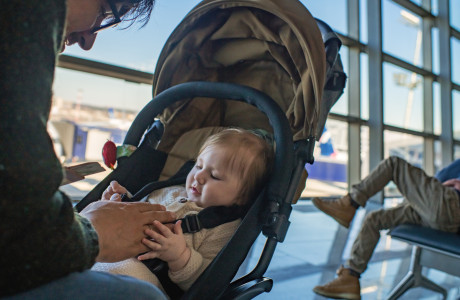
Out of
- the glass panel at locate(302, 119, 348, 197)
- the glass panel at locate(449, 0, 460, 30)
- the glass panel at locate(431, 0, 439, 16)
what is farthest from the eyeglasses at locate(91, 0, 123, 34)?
the glass panel at locate(449, 0, 460, 30)

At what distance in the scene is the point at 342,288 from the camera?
6.95 feet

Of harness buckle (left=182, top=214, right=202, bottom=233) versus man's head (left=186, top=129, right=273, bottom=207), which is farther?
man's head (left=186, top=129, right=273, bottom=207)

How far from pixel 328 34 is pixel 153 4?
28.7 inches

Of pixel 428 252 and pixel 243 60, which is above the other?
pixel 243 60

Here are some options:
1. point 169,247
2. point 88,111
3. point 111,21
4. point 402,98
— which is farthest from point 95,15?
point 402,98

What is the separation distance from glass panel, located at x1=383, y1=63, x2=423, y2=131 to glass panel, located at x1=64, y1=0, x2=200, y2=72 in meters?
3.81

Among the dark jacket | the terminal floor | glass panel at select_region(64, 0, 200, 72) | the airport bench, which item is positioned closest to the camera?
the dark jacket

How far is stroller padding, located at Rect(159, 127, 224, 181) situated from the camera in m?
1.57

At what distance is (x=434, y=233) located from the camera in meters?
2.02

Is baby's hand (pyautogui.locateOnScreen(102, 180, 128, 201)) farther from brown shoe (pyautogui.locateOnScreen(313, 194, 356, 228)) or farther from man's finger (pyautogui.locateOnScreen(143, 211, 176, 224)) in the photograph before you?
brown shoe (pyautogui.locateOnScreen(313, 194, 356, 228))

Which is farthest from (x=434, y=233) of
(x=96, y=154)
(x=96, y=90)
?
(x=96, y=154)

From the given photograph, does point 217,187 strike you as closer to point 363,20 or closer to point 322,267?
point 322,267

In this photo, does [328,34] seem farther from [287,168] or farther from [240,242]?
[240,242]

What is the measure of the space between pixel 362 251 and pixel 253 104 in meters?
1.46
